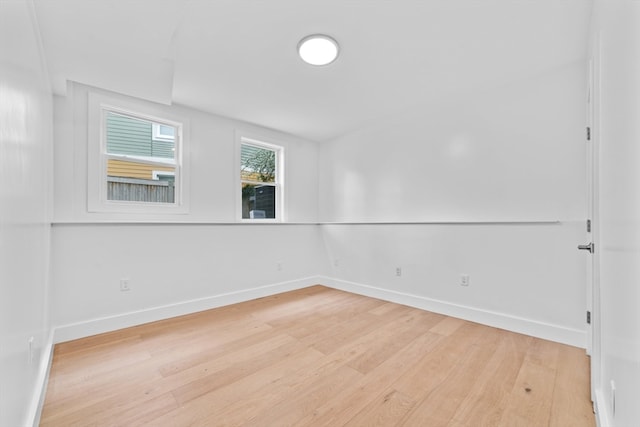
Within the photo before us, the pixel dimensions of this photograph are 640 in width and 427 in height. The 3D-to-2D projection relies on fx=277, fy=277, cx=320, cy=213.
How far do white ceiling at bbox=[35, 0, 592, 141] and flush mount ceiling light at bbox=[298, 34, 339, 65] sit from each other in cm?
6

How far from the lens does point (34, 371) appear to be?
1417 mm

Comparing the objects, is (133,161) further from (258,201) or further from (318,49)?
(318,49)

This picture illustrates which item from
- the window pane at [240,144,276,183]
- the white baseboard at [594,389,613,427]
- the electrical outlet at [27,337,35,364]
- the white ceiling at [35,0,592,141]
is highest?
the white ceiling at [35,0,592,141]

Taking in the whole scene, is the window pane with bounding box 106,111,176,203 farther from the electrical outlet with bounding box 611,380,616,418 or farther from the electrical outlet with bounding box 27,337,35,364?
the electrical outlet with bounding box 611,380,616,418

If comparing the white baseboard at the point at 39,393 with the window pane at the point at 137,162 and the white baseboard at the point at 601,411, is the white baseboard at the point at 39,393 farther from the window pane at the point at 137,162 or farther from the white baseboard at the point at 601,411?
the white baseboard at the point at 601,411

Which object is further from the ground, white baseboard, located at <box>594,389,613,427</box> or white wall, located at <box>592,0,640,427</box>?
white wall, located at <box>592,0,640,427</box>

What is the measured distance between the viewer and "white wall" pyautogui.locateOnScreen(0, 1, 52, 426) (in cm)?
89

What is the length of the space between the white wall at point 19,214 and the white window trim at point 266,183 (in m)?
2.15

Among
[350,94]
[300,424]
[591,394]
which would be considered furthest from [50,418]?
[350,94]

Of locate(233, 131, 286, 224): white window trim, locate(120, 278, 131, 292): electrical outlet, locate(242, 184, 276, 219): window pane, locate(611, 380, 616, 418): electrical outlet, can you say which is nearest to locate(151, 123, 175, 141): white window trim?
locate(233, 131, 286, 224): white window trim

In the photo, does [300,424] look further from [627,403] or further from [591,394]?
[591,394]

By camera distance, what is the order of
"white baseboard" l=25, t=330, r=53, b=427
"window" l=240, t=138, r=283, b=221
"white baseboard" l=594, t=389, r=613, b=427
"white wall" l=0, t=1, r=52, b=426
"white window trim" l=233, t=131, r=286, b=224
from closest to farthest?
"white wall" l=0, t=1, r=52, b=426 → "white baseboard" l=594, t=389, r=613, b=427 → "white baseboard" l=25, t=330, r=53, b=427 → "white window trim" l=233, t=131, r=286, b=224 → "window" l=240, t=138, r=283, b=221

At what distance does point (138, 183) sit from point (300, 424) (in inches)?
109

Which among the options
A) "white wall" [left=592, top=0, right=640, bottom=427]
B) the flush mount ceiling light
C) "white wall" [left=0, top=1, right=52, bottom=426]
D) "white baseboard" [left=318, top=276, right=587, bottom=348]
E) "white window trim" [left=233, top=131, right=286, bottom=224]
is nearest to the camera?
"white wall" [left=592, top=0, right=640, bottom=427]
